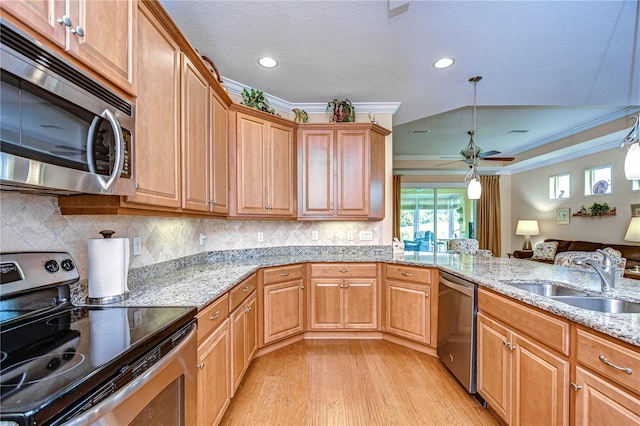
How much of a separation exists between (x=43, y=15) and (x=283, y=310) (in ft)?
8.71

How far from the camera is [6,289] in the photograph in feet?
3.73

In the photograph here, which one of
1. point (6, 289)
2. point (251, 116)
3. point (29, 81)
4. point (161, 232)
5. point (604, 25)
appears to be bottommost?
point (6, 289)

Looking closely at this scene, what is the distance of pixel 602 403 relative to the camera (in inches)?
47.9

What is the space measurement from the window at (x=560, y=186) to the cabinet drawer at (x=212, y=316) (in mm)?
7314

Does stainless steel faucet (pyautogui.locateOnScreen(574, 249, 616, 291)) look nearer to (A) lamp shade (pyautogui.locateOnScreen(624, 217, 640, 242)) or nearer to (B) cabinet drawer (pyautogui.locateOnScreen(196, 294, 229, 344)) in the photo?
(B) cabinet drawer (pyautogui.locateOnScreen(196, 294, 229, 344))

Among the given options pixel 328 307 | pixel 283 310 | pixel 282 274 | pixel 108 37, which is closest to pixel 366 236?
pixel 328 307

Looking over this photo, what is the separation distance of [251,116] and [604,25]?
2917 mm

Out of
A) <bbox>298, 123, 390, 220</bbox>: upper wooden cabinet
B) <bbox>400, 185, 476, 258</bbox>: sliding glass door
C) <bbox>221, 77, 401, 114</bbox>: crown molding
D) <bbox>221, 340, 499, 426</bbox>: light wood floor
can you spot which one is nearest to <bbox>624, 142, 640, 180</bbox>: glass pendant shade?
<bbox>221, 340, 499, 426</bbox>: light wood floor

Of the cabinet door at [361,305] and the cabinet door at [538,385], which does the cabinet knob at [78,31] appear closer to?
the cabinet door at [538,385]

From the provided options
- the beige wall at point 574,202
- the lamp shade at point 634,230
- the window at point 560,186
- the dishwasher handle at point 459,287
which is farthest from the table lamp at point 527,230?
the dishwasher handle at point 459,287

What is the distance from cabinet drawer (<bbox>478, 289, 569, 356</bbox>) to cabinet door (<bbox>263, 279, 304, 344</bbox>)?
67.7 inches

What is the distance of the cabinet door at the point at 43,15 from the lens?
853 millimetres

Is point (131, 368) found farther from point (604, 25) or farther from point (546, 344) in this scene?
point (604, 25)

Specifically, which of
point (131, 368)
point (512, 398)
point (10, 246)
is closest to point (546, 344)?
point (512, 398)
